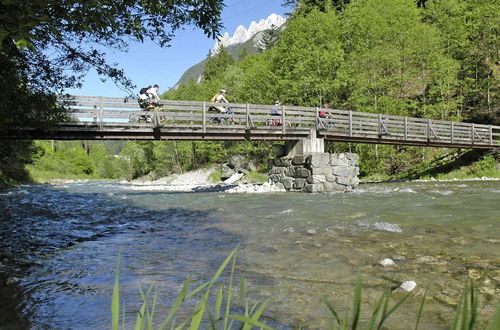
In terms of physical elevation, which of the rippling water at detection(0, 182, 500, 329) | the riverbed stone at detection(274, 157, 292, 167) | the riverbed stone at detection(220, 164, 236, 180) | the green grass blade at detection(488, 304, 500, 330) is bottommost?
the riverbed stone at detection(220, 164, 236, 180)

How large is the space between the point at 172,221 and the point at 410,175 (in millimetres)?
23059

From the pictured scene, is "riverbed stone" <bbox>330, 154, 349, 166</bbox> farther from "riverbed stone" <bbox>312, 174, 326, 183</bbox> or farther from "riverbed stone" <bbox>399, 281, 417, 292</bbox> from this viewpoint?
"riverbed stone" <bbox>399, 281, 417, 292</bbox>

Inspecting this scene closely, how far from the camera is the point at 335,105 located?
102 ft

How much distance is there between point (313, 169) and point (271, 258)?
13.2 m

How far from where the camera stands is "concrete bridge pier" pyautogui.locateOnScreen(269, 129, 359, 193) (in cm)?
1848

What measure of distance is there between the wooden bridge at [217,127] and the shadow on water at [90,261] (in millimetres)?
3907

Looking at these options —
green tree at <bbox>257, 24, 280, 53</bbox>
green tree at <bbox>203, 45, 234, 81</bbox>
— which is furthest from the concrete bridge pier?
green tree at <bbox>203, 45, 234, 81</bbox>

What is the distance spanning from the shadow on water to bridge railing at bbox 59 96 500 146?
3.42 metres

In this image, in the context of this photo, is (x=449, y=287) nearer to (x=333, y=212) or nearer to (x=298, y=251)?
(x=298, y=251)

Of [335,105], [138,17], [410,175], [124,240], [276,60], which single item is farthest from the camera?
[276,60]

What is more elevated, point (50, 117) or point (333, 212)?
point (50, 117)

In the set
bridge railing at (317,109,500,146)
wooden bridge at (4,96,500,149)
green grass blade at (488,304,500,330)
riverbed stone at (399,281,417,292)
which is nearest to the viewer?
green grass blade at (488,304,500,330)

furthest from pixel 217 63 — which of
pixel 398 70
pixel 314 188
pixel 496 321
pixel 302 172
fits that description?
pixel 496 321

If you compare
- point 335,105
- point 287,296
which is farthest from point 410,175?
point 287,296
